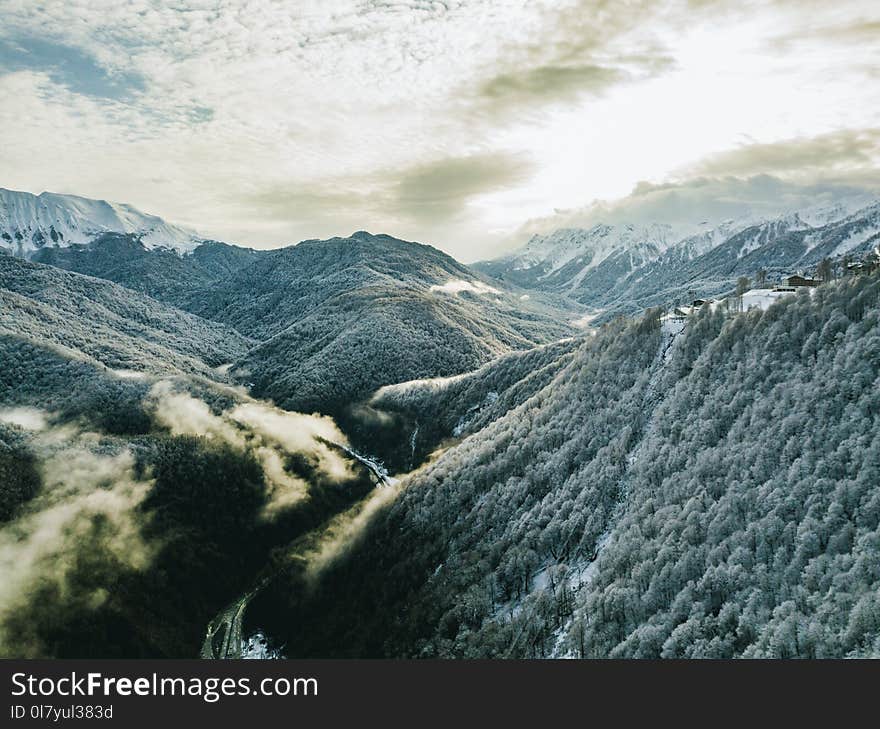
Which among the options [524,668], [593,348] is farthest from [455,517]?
[524,668]

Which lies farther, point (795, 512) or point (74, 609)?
point (74, 609)

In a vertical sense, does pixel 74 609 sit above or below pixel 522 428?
below

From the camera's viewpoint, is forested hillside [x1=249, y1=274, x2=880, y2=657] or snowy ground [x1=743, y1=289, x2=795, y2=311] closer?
forested hillside [x1=249, y1=274, x2=880, y2=657]

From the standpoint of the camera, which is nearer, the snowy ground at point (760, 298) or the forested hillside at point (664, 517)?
the forested hillside at point (664, 517)

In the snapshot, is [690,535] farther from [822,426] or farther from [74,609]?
[74,609]

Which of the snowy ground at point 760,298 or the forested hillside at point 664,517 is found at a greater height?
the snowy ground at point 760,298

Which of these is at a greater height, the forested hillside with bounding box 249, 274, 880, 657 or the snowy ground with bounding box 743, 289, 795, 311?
the snowy ground with bounding box 743, 289, 795, 311

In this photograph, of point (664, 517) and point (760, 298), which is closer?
point (664, 517)

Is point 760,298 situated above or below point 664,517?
above
